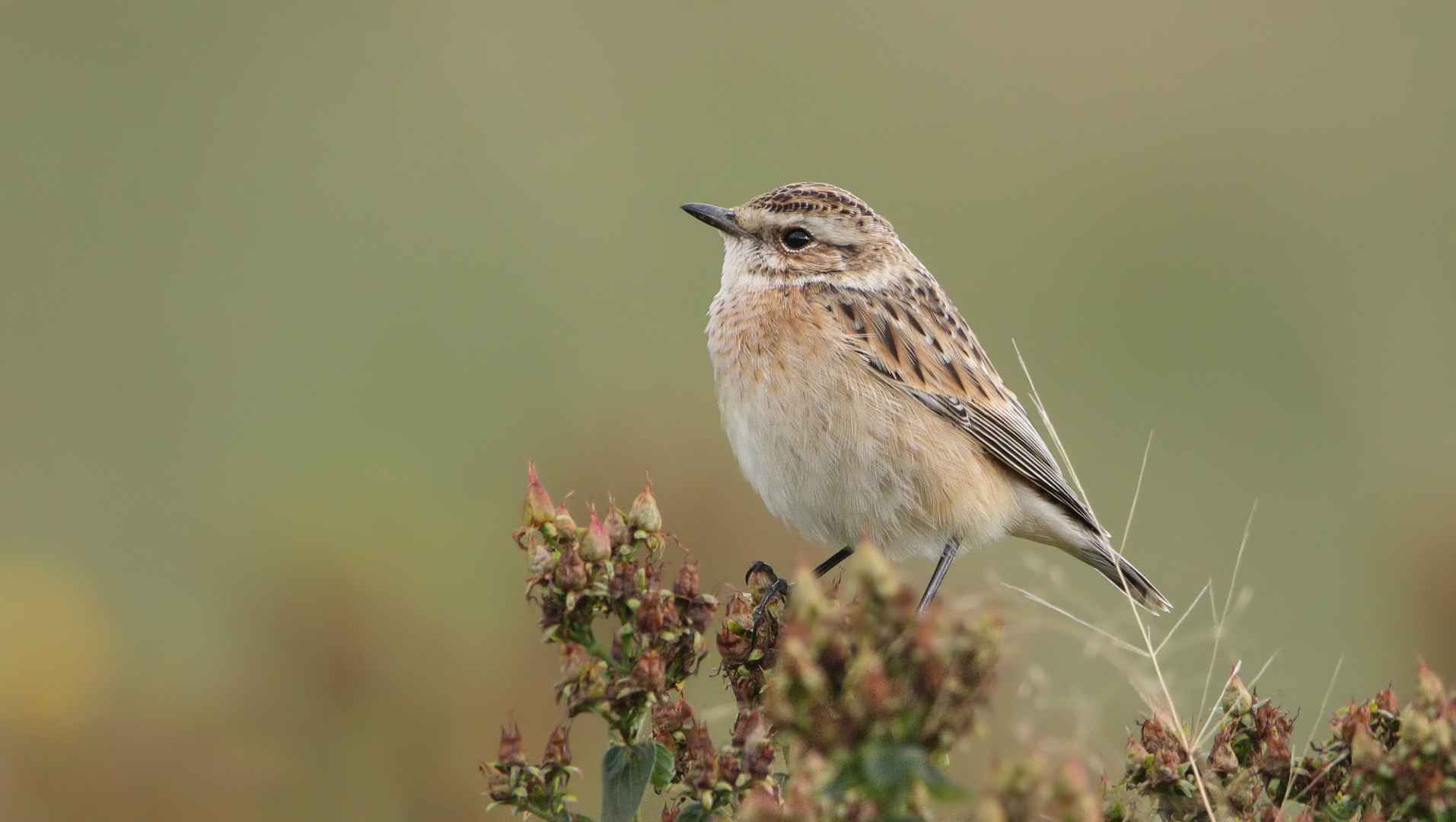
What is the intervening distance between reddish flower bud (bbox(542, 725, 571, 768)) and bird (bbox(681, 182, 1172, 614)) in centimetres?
260

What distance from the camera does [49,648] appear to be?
700 cm

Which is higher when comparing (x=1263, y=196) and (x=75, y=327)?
(x=75, y=327)

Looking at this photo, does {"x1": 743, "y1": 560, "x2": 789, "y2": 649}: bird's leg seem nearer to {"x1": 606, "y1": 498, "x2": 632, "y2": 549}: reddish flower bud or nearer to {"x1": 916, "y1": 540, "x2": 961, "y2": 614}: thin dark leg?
{"x1": 606, "y1": 498, "x2": 632, "y2": 549}: reddish flower bud

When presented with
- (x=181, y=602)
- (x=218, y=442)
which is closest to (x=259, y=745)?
(x=181, y=602)

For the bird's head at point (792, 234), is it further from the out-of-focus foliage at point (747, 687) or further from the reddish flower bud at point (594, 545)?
the reddish flower bud at point (594, 545)

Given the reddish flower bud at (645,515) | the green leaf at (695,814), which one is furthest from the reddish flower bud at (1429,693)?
the reddish flower bud at (645,515)

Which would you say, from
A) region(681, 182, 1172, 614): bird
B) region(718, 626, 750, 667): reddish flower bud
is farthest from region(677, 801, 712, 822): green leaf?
region(681, 182, 1172, 614): bird

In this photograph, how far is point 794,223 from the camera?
6152 mm

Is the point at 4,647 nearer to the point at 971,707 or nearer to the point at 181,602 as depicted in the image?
the point at 181,602

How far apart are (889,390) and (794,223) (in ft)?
2.91

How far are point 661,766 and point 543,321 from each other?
Result: 8374mm

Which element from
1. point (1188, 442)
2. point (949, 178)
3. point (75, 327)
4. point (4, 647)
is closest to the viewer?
point (4, 647)

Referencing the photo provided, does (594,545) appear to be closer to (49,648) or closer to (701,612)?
(701,612)

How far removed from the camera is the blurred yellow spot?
642 centimetres
